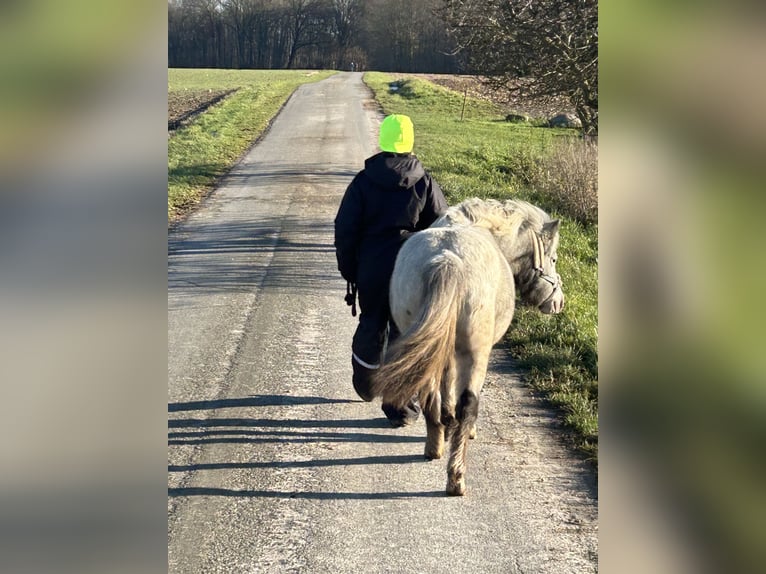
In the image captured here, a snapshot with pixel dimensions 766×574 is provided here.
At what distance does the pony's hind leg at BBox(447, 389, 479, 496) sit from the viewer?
13.4 ft

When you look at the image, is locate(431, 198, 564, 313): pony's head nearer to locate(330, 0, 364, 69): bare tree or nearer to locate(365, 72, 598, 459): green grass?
locate(365, 72, 598, 459): green grass

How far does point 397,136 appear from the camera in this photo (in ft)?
14.9

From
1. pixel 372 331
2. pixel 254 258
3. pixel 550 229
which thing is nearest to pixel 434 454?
pixel 372 331

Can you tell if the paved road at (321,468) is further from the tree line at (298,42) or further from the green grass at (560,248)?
the tree line at (298,42)

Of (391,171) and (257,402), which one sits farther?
(257,402)

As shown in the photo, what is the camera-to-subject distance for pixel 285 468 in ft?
14.8

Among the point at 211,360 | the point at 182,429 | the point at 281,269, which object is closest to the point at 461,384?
the point at 182,429

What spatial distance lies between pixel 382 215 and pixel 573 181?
22.3ft

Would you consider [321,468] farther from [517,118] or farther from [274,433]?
[517,118]

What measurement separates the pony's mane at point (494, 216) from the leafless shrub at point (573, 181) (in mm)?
4167

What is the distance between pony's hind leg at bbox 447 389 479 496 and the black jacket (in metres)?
1.01
